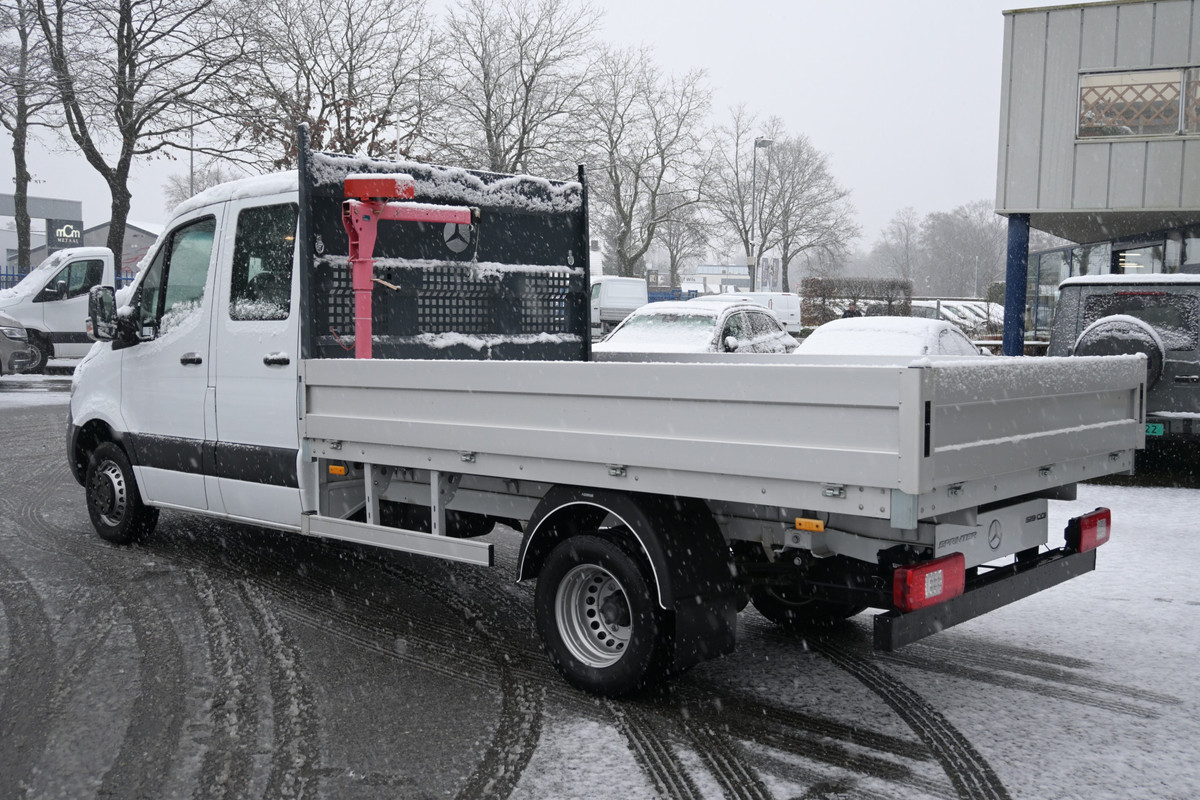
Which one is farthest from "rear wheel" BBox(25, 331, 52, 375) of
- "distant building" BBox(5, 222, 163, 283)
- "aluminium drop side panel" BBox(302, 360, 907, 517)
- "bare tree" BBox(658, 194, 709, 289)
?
"distant building" BBox(5, 222, 163, 283)

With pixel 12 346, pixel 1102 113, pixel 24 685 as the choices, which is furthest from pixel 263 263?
pixel 12 346

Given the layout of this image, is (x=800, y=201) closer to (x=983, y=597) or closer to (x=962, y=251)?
(x=962, y=251)

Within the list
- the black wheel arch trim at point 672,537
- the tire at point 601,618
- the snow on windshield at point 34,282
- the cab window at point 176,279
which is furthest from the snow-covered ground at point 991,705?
the snow on windshield at point 34,282

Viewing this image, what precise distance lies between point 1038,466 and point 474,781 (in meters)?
2.55

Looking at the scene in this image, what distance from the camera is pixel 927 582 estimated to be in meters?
4.05

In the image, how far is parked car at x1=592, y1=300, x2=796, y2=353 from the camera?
14469 millimetres

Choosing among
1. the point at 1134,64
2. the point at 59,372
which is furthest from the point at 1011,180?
the point at 59,372

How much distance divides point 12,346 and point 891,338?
16564mm

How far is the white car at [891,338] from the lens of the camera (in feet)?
38.1

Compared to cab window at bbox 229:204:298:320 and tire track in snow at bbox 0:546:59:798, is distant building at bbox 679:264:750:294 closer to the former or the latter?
cab window at bbox 229:204:298:320

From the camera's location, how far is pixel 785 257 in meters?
66.8

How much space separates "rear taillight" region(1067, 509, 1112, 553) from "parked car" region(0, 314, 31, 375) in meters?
19.9

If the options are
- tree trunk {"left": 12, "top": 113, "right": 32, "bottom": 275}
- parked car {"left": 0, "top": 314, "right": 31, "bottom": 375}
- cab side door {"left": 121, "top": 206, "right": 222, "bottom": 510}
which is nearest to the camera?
cab side door {"left": 121, "top": 206, "right": 222, "bottom": 510}

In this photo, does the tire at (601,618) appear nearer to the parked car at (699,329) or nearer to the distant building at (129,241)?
the parked car at (699,329)
